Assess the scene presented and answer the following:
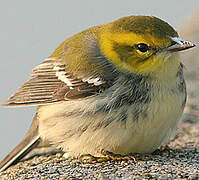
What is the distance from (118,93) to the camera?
5.09 metres

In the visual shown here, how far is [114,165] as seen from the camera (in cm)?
509

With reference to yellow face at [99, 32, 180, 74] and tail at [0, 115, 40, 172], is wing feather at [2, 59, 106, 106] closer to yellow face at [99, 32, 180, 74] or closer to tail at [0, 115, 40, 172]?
yellow face at [99, 32, 180, 74]

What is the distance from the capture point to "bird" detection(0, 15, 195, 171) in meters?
5.05

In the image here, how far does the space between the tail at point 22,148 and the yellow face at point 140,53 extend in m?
1.42

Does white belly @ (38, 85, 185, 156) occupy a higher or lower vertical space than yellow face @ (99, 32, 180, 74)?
lower

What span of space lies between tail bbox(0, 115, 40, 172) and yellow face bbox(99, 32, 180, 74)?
4.67 feet

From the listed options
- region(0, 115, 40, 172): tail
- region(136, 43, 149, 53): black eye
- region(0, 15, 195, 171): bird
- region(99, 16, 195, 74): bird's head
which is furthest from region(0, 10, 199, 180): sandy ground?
region(136, 43, 149, 53): black eye

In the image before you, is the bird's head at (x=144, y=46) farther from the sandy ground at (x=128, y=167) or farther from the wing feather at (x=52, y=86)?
the sandy ground at (x=128, y=167)

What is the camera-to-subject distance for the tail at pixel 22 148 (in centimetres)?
603

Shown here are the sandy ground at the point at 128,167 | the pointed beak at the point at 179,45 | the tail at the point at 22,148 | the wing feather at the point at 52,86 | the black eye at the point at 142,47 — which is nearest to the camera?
the sandy ground at the point at 128,167

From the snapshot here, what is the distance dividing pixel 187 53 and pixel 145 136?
22.1 feet

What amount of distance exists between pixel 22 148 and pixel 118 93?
5.49 ft

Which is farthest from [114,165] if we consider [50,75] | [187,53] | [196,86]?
[187,53]

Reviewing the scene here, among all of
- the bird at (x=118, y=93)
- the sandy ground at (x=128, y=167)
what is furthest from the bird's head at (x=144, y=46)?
the sandy ground at (x=128, y=167)
